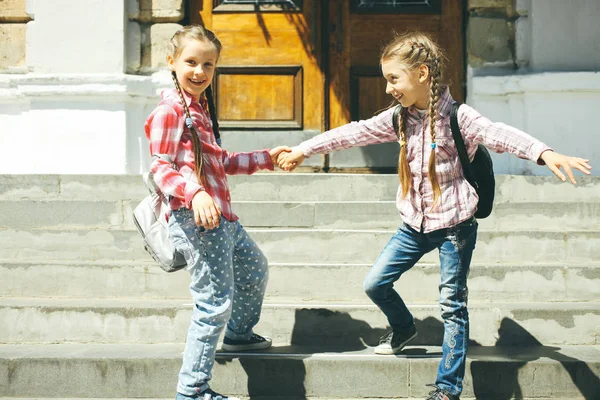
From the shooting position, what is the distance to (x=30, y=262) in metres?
4.23

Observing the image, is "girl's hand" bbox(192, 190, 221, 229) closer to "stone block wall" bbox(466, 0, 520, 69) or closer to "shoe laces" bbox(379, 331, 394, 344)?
"shoe laces" bbox(379, 331, 394, 344)

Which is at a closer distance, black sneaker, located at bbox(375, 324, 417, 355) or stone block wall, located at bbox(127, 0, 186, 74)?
black sneaker, located at bbox(375, 324, 417, 355)

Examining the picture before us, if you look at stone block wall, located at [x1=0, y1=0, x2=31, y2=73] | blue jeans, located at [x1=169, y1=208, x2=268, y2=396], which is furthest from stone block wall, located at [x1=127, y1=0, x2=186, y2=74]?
blue jeans, located at [x1=169, y1=208, x2=268, y2=396]

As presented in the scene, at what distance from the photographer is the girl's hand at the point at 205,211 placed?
280 cm

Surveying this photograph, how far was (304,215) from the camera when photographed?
4684 millimetres

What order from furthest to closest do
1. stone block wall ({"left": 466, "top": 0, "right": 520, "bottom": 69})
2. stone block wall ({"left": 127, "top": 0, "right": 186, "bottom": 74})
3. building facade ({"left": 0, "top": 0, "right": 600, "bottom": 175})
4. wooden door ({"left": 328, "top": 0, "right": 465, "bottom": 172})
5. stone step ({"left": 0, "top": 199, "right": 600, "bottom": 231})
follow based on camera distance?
wooden door ({"left": 328, "top": 0, "right": 465, "bottom": 172})
stone block wall ({"left": 127, "top": 0, "right": 186, "bottom": 74})
stone block wall ({"left": 466, "top": 0, "right": 520, "bottom": 69})
building facade ({"left": 0, "top": 0, "right": 600, "bottom": 175})
stone step ({"left": 0, "top": 199, "right": 600, "bottom": 231})

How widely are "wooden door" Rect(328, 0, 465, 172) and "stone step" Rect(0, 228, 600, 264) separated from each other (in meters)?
1.68

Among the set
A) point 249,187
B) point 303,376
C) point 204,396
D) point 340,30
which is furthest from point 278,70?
point 204,396

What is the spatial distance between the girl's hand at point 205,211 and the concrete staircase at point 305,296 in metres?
0.84

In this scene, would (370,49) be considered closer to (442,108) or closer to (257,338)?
(442,108)

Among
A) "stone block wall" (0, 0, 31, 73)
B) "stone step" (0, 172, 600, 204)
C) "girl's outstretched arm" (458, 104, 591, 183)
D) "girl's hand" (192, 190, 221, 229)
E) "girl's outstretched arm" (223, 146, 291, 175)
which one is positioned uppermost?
"stone block wall" (0, 0, 31, 73)

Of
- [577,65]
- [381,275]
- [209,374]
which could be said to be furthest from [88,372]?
[577,65]

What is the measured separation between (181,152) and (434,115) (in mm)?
1057

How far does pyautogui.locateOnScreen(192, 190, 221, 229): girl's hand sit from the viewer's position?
2.80m
